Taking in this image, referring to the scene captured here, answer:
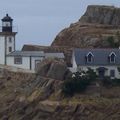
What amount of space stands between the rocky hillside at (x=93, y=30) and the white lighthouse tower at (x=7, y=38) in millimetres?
5581

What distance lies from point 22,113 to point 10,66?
7502 millimetres

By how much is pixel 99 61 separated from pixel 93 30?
325 inches

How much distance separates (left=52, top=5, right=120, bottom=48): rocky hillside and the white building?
3794mm

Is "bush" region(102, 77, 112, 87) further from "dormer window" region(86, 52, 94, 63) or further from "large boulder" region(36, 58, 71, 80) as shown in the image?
"dormer window" region(86, 52, 94, 63)

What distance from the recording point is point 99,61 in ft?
282

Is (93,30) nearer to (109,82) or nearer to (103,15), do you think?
(103,15)

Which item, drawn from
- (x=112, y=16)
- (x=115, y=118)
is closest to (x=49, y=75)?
(x=115, y=118)

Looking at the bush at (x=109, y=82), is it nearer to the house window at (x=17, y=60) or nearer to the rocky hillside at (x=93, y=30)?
the rocky hillside at (x=93, y=30)

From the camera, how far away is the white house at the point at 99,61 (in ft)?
280

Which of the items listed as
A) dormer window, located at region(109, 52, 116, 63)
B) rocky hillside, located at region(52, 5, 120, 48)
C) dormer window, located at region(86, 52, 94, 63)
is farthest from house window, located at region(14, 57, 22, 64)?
dormer window, located at region(109, 52, 116, 63)

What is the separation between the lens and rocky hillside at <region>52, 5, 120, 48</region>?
91.6 metres

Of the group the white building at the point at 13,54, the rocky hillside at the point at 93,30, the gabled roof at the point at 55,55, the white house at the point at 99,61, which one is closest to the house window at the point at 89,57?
the white house at the point at 99,61

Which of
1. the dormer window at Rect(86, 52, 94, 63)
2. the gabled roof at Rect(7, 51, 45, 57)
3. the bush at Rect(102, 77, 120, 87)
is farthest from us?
the gabled roof at Rect(7, 51, 45, 57)

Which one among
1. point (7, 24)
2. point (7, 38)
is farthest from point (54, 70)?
point (7, 24)
